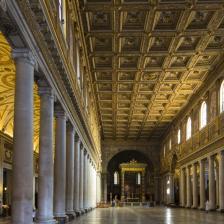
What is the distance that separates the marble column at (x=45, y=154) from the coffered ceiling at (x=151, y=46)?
631 cm

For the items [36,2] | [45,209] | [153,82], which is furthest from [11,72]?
[153,82]

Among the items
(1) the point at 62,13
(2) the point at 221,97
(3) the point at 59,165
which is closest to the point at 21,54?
(1) the point at 62,13

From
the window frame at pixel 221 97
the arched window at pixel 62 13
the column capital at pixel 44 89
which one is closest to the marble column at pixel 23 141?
the column capital at pixel 44 89

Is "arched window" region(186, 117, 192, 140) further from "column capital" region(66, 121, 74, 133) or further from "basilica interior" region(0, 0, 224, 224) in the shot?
"column capital" region(66, 121, 74, 133)

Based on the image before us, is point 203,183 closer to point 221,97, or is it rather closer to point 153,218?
point 221,97

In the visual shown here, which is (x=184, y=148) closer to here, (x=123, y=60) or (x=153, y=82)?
(x=153, y=82)

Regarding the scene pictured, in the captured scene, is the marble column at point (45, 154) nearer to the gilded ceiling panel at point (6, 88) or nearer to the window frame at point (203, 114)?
the gilded ceiling panel at point (6, 88)

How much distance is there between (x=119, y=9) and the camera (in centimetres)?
2239

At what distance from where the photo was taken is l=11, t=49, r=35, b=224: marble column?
1253 cm

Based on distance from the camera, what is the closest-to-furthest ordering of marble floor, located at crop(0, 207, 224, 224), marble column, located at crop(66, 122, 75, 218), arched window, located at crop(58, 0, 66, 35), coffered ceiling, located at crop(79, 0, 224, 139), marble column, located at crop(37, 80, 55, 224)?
marble column, located at crop(37, 80, 55, 224) < arched window, located at crop(58, 0, 66, 35) < marble floor, located at crop(0, 207, 224, 224) < coffered ceiling, located at crop(79, 0, 224, 139) < marble column, located at crop(66, 122, 75, 218)

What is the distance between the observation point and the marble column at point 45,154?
56.0 feet

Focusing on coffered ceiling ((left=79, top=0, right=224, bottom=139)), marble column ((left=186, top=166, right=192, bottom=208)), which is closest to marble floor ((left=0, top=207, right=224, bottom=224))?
coffered ceiling ((left=79, top=0, right=224, bottom=139))

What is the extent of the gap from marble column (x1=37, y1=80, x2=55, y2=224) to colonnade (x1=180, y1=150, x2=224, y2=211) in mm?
16424

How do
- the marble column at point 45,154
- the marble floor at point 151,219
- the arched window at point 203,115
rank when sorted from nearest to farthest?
the marble column at point 45,154 < the marble floor at point 151,219 < the arched window at point 203,115
